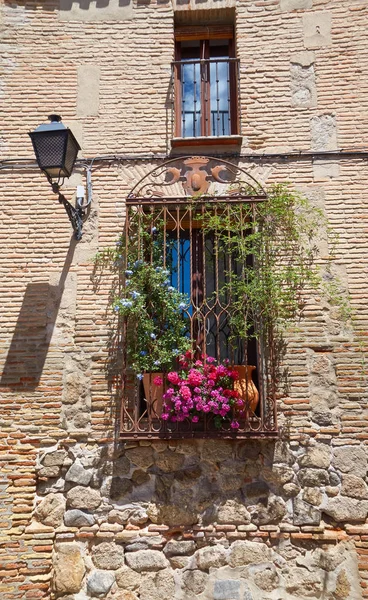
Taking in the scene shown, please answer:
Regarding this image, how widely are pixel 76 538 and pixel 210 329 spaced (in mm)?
1943

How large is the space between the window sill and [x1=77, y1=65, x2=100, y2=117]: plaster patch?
0.88 m

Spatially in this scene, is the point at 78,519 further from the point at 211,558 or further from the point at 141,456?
the point at 211,558

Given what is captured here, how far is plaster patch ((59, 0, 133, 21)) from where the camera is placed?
5.81 meters

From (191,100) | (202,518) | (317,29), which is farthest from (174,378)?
(317,29)

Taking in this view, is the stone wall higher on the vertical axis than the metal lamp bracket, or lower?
lower

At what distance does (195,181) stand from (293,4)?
2122 mm

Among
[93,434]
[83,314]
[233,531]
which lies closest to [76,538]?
[93,434]

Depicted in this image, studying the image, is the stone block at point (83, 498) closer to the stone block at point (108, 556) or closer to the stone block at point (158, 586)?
the stone block at point (108, 556)

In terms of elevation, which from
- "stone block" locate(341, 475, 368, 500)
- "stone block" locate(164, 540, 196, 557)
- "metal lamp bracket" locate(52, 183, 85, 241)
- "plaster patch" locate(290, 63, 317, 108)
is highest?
"plaster patch" locate(290, 63, 317, 108)

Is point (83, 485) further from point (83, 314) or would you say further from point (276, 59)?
point (276, 59)

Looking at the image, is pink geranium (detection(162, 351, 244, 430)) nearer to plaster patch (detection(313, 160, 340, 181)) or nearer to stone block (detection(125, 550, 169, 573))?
stone block (detection(125, 550, 169, 573))

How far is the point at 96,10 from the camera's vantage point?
19.2 ft

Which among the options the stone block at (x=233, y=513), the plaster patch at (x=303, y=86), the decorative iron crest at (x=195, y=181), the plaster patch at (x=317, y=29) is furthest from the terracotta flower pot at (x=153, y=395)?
the plaster patch at (x=317, y=29)

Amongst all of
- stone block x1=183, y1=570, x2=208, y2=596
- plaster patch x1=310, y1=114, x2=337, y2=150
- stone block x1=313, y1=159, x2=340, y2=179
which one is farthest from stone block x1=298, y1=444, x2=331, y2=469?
plaster patch x1=310, y1=114, x2=337, y2=150
